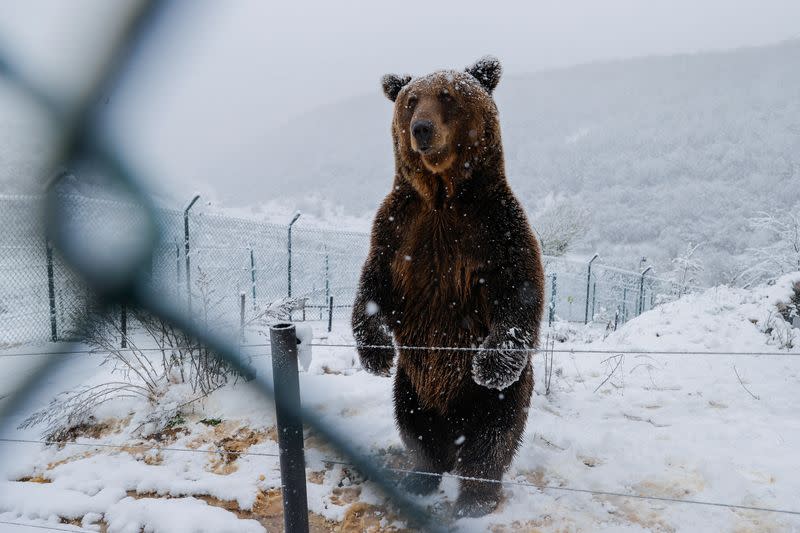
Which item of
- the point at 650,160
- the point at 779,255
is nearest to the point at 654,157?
the point at 650,160

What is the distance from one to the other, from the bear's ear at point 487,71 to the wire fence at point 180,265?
2618mm

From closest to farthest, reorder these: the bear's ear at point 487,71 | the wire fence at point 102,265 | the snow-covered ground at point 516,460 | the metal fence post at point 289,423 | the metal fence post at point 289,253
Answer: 1. the metal fence post at point 289,423
2. the bear's ear at point 487,71
3. the snow-covered ground at point 516,460
4. the wire fence at point 102,265
5. the metal fence post at point 289,253

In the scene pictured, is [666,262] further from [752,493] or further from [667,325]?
[752,493]

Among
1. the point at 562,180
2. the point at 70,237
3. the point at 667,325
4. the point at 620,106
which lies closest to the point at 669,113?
the point at 620,106

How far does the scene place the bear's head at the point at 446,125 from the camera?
175cm

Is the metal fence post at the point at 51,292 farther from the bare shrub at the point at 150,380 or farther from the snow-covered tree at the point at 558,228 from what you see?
the snow-covered tree at the point at 558,228

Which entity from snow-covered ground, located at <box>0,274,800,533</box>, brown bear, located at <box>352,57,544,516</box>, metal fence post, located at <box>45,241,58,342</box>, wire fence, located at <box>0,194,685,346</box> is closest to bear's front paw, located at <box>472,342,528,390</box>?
brown bear, located at <box>352,57,544,516</box>

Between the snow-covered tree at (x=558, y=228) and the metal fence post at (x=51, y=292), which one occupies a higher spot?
the snow-covered tree at (x=558, y=228)

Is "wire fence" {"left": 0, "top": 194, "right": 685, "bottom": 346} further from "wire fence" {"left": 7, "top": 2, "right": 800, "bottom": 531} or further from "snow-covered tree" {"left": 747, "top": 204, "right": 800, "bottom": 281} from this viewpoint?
"snow-covered tree" {"left": 747, "top": 204, "right": 800, "bottom": 281}

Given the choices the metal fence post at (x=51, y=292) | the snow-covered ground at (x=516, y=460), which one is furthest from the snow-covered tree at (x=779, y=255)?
the metal fence post at (x=51, y=292)

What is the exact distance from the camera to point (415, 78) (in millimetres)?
2018

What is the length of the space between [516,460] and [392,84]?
81.9 inches

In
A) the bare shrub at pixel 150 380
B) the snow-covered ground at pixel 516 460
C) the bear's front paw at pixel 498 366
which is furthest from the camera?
the bare shrub at pixel 150 380

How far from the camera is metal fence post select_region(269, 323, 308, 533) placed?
1.53 meters
